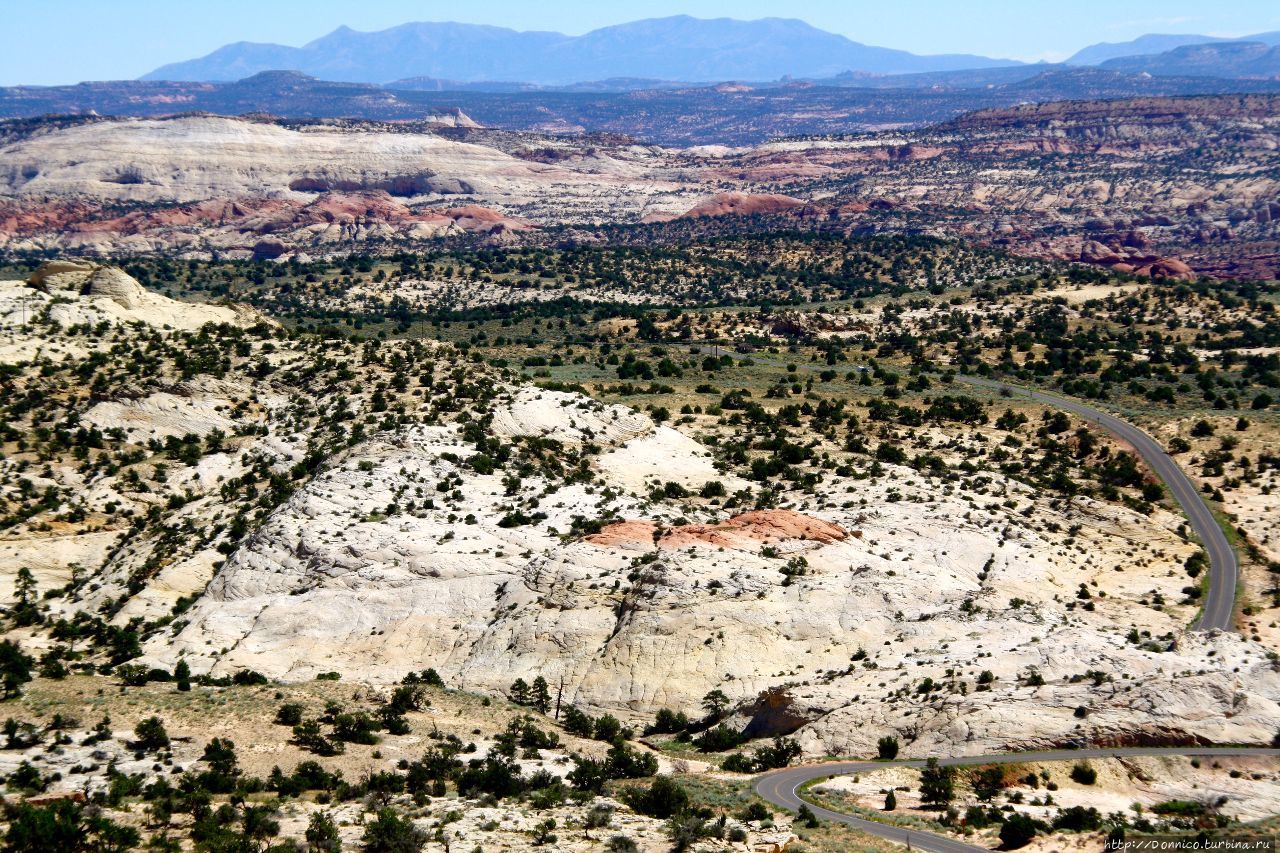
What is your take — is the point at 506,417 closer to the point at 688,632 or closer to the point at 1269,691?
the point at 688,632

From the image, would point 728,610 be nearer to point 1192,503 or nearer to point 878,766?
point 878,766

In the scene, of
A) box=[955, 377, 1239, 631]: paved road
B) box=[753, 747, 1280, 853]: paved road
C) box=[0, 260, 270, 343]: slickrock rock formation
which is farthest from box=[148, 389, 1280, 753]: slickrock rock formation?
box=[0, 260, 270, 343]: slickrock rock formation

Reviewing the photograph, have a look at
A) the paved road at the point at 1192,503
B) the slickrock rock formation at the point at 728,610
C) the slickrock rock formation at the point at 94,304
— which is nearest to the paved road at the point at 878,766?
the slickrock rock formation at the point at 728,610

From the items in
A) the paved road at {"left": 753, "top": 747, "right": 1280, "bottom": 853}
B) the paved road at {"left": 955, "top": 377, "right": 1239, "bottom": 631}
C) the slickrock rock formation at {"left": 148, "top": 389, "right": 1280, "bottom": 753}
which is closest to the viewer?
the paved road at {"left": 753, "top": 747, "right": 1280, "bottom": 853}

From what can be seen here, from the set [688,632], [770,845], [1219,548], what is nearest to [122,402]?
[688,632]

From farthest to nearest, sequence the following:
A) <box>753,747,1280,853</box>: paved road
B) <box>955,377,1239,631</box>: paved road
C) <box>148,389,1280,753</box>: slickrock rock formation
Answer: <box>955,377,1239,631</box>: paved road < <box>148,389,1280,753</box>: slickrock rock formation < <box>753,747,1280,853</box>: paved road

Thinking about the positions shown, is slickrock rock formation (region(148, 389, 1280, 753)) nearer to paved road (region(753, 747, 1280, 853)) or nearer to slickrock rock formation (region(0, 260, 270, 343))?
paved road (region(753, 747, 1280, 853))

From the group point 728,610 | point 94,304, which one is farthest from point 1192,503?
point 94,304
